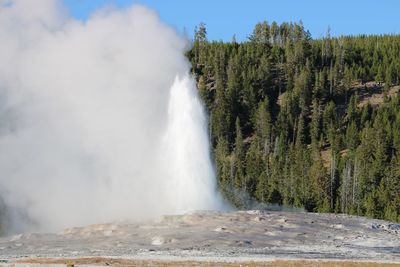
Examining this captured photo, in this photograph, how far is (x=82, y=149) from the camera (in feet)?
252

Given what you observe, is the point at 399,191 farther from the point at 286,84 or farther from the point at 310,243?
the point at 286,84

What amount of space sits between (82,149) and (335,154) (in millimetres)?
64638

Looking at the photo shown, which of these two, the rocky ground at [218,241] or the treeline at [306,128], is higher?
the treeline at [306,128]

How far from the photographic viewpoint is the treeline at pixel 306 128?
107 meters

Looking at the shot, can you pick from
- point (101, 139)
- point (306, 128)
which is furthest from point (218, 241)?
point (306, 128)

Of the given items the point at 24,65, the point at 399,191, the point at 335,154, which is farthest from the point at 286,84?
the point at 24,65

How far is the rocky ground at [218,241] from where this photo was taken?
39750mm

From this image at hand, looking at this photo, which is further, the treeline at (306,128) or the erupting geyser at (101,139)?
the treeline at (306,128)

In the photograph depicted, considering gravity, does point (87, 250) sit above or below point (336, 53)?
below

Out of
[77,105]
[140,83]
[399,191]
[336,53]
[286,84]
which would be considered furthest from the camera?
[336,53]

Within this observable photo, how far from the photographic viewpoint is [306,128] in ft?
508

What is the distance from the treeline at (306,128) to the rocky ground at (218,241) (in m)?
39.3

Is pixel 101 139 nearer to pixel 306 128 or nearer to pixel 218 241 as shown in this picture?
pixel 218 241

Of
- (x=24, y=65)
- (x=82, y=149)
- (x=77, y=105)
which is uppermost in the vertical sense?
(x=24, y=65)
